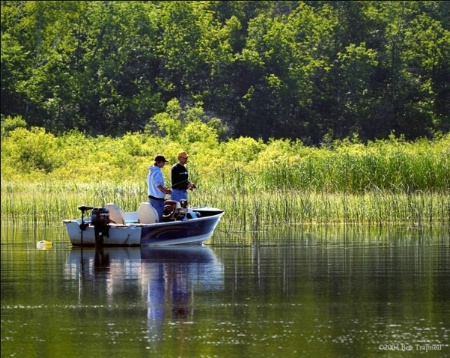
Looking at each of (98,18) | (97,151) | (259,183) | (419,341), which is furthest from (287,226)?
(98,18)

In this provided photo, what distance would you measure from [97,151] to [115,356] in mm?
39333

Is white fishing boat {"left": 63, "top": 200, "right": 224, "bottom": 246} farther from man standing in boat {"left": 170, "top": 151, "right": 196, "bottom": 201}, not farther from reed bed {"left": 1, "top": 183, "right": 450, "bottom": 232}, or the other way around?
reed bed {"left": 1, "top": 183, "right": 450, "bottom": 232}

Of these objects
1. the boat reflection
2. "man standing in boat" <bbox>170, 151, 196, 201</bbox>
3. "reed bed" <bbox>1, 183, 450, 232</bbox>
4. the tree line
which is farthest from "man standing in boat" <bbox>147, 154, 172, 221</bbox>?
the tree line

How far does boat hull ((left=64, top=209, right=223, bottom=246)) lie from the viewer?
74.2ft

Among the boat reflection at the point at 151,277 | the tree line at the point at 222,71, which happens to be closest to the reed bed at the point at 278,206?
the boat reflection at the point at 151,277

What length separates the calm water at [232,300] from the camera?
12742mm

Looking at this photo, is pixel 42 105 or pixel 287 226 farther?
pixel 42 105

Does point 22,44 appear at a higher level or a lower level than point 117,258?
higher

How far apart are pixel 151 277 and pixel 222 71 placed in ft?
152

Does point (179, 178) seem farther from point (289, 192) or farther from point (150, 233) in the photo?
point (289, 192)

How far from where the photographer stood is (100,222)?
2234cm

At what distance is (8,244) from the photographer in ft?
75.2

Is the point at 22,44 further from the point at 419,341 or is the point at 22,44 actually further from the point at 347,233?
the point at 419,341

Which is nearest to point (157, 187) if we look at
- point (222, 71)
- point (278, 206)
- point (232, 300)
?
point (278, 206)
